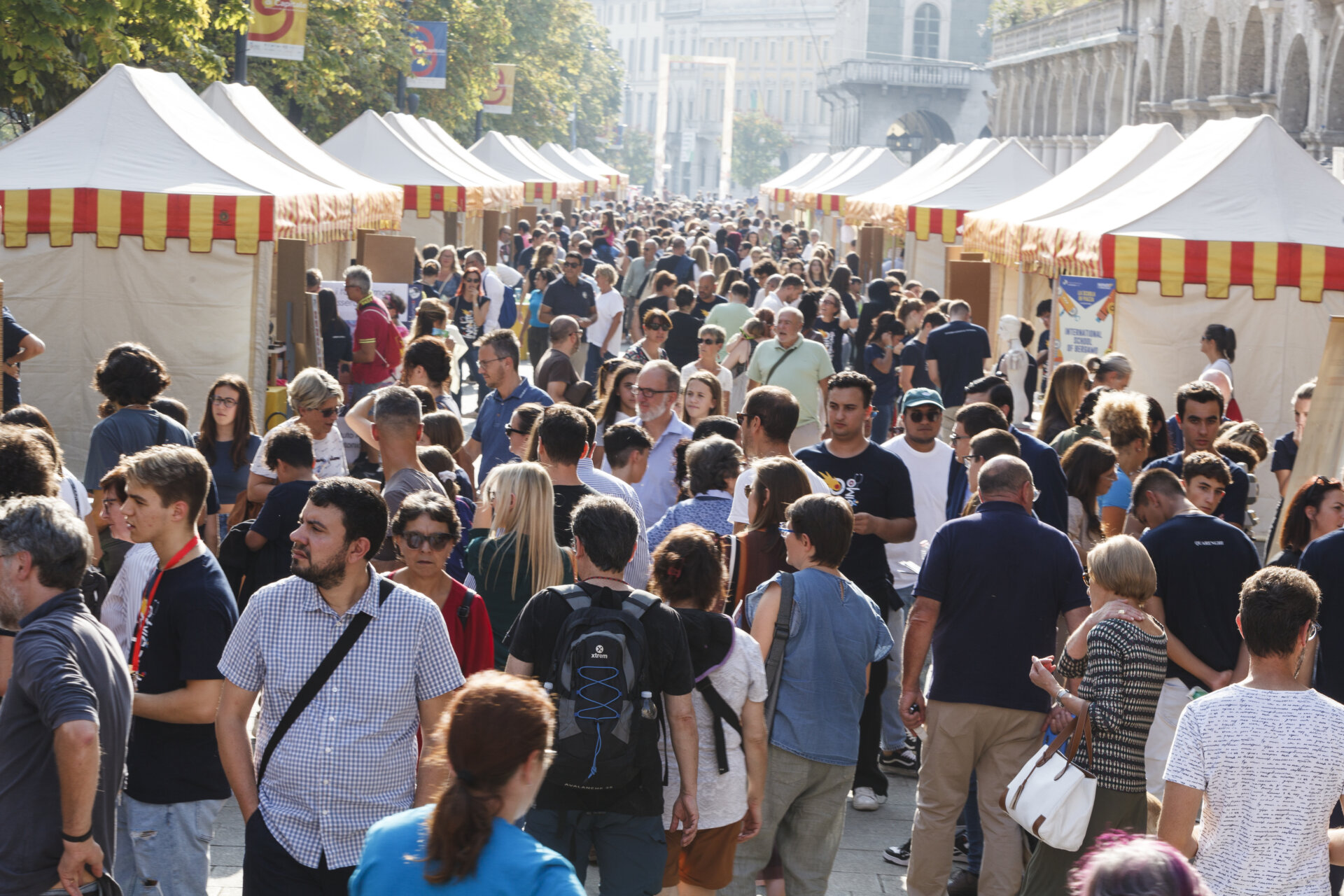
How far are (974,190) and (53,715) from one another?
17813mm

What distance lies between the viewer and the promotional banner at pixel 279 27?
17.1 metres

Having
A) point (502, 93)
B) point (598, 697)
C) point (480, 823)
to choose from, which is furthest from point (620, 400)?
point (502, 93)

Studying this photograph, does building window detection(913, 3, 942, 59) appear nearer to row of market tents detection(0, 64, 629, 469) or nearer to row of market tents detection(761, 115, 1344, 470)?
row of market tents detection(761, 115, 1344, 470)

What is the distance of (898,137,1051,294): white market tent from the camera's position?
19.2 metres

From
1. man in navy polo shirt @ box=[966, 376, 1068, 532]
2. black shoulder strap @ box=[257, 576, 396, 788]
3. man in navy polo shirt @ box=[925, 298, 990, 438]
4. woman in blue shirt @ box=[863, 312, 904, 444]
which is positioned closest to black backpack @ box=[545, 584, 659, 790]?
black shoulder strap @ box=[257, 576, 396, 788]

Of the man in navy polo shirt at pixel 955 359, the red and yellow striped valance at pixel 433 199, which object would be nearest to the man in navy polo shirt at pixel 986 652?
the man in navy polo shirt at pixel 955 359

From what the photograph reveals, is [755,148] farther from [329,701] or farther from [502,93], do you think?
[329,701]

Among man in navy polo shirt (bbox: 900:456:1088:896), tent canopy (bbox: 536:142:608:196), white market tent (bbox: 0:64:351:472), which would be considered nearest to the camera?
man in navy polo shirt (bbox: 900:456:1088:896)

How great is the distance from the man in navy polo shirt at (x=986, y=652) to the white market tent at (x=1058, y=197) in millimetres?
9580

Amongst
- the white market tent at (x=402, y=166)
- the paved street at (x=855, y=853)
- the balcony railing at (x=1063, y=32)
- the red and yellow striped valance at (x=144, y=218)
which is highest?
the balcony railing at (x=1063, y=32)

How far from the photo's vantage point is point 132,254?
11570 mm

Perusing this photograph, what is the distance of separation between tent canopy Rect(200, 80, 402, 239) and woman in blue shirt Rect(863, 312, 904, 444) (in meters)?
5.32

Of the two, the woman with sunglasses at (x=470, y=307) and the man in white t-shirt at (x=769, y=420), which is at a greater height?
the woman with sunglasses at (x=470, y=307)

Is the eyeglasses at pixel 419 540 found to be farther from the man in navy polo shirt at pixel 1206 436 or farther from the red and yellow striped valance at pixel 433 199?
the red and yellow striped valance at pixel 433 199
